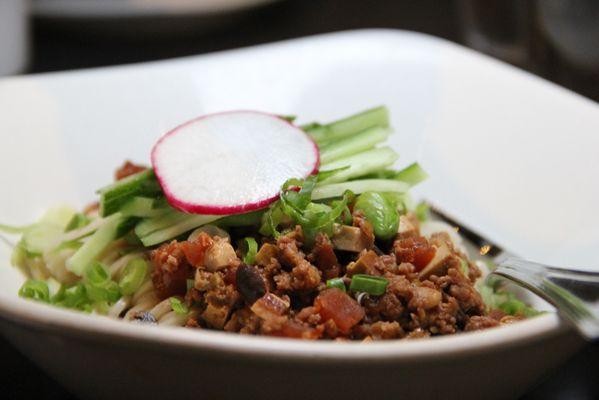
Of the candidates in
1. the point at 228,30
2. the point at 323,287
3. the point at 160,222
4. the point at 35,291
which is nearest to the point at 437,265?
the point at 323,287

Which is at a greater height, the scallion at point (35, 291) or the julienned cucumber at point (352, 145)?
the julienned cucumber at point (352, 145)

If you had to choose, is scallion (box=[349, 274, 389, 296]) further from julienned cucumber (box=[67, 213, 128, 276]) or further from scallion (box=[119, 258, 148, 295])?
julienned cucumber (box=[67, 213, 128, 276])

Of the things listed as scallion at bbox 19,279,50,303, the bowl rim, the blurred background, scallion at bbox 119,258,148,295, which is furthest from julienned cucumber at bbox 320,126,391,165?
the blurred background

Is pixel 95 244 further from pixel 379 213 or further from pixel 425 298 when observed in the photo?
pixel 425 298

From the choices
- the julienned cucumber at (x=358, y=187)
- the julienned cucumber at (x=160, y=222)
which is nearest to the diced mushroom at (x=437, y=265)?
the julienned cucumber at (x=358, y=187)

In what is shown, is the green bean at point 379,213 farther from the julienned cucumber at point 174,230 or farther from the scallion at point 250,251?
the julienned cucumber at point 174,230
